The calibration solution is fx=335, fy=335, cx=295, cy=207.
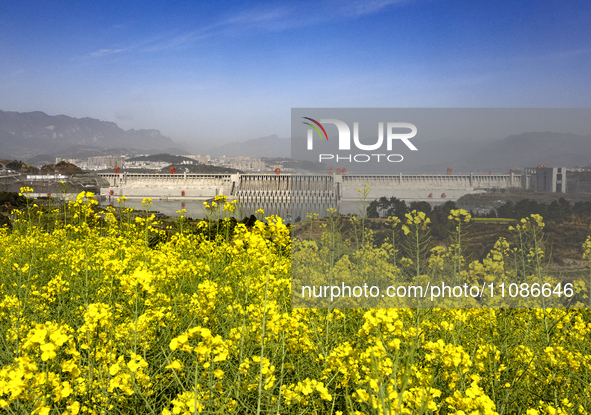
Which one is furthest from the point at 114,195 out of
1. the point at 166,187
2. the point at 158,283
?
the point at 158,283

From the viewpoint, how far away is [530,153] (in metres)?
3.77

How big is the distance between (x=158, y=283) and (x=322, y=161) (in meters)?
1.97

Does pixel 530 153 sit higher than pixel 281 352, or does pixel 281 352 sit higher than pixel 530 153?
pixel 530 153

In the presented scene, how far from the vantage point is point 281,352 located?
210cm

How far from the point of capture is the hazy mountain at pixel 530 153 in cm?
366

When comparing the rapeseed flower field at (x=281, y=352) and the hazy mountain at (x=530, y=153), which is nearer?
the rapeseed flower field at (x=281, y=352)

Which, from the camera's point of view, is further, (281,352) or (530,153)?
(530,153)

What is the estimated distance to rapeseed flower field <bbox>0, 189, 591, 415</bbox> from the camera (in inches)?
55.0

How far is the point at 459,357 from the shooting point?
5.46 feet

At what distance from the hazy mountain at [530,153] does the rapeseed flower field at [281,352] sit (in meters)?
0.78

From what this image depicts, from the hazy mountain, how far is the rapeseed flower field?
78 cm

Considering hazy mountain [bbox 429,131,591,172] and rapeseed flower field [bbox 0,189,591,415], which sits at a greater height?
hazy mountain [bbox 429,131,591,172]

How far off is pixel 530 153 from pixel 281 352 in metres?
3.53

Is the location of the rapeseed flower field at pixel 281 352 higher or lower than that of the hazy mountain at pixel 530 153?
lower
